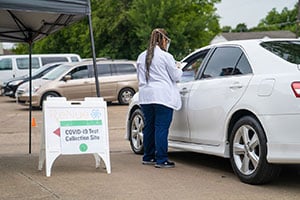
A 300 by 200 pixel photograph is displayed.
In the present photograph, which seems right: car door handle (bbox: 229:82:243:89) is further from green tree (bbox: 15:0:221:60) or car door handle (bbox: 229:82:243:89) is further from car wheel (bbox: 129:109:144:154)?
green tree (bbox: 15:0:221:60)

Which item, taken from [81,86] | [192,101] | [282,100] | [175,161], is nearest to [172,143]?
[175,161]

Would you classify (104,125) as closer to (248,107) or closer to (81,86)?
(248,107)

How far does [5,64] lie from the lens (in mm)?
28219

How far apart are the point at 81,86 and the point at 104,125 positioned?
1278 centimetres

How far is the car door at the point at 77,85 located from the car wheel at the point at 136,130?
436 inches

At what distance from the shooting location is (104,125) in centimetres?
709

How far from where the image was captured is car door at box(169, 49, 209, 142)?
7457 millimetres

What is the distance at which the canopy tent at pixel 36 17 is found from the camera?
6449 millimetres

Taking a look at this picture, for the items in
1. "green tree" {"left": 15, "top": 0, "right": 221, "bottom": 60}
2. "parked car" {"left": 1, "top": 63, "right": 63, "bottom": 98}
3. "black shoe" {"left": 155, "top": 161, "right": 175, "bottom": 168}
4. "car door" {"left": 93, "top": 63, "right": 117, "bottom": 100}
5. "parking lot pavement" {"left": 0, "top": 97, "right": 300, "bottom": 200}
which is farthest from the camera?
"green tree" {"left": 15, "top": 0, "right": 221, "bottom": 60}

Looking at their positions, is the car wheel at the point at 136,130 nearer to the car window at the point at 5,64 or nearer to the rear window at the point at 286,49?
the rear window at the point at 286,49

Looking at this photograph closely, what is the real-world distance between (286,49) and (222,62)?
0.93m

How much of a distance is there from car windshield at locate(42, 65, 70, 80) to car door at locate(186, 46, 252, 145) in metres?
13.1

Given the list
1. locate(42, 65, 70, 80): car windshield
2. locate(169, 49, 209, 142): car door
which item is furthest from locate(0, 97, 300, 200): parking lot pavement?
locate(42, 65, 70, 80): car windshield

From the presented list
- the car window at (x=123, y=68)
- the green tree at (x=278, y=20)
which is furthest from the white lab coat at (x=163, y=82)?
the green tree at (x=278, y=20)
